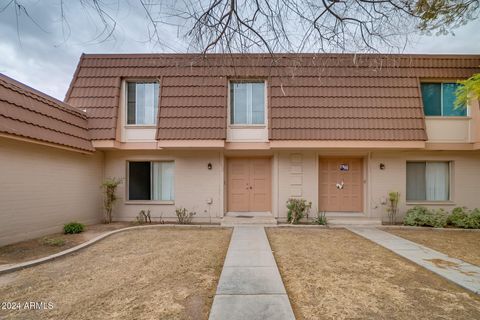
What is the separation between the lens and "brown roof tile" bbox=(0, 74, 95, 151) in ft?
20.0

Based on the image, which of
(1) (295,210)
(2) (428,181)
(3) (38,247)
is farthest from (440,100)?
(3) (38,247)

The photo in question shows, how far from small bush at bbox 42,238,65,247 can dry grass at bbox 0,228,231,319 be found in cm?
85

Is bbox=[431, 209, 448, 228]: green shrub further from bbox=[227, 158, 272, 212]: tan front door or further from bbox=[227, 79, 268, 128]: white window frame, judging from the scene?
bbox=[227, 79, 268, 128]: white window frame

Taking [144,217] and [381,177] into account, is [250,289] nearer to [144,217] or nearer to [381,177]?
[144,217]

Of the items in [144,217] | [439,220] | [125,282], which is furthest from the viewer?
[144,217]

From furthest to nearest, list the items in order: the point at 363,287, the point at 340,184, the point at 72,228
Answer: the point at 340,184, the point at 72,228, the point at 363,287

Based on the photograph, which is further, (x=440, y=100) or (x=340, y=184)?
(x=340, y=184)

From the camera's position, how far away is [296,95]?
927cm

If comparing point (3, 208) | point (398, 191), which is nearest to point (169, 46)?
point (3, 208)

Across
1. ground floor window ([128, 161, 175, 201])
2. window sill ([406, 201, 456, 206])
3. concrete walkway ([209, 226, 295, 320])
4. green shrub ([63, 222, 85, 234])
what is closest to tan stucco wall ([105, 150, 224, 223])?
ground floor window ([128, 161, 175, 201])

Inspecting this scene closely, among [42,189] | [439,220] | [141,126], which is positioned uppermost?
[141,126]

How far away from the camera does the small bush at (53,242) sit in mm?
6334

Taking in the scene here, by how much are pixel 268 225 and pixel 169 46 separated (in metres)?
6.61

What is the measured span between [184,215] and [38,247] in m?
4.39
